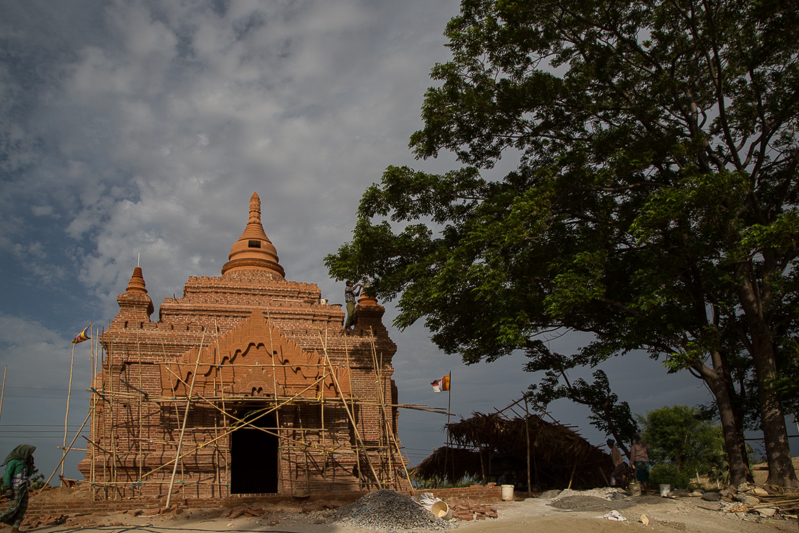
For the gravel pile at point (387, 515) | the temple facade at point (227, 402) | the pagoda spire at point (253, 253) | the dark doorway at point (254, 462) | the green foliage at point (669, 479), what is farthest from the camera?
the pagoda spire at point (253, 253)

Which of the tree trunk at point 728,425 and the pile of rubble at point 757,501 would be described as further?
the tree trunk at point 728,425

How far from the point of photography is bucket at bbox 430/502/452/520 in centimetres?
1081

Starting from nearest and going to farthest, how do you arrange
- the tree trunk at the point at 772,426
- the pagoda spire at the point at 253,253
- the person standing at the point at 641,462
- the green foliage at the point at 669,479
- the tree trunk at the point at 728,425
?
1. the tree trunk at the point at 772,426
2. the tree trunk at the point at 728,425
3. the person standing at the point at 641,462
4. the green foliage at the point at 669,479
5. the pagoda spire at the point at 253,253

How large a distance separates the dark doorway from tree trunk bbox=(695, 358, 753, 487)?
11891 millimetres

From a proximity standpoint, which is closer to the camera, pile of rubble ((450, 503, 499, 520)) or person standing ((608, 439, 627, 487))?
pile of rubble ((450, 503, 499, 520))

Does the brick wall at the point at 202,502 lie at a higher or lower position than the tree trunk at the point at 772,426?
lower

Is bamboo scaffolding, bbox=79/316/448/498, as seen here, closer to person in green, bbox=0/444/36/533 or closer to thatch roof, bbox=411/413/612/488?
thatch roof, bbox=411/413/612/488

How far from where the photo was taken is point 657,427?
32531 mm

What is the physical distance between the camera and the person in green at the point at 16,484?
335 inches

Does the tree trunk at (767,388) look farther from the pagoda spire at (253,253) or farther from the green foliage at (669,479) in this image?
the pagoda spire at (253,253)

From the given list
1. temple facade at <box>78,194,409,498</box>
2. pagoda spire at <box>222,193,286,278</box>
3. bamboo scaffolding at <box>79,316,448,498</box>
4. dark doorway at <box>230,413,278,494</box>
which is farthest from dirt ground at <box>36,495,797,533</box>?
pagoda spire at <box>222,193,286,278</box>

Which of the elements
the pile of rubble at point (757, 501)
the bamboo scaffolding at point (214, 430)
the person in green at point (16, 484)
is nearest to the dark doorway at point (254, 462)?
the bamboo scaffolding at point (214, 430)

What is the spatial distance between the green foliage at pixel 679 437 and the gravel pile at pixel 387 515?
24.2 m

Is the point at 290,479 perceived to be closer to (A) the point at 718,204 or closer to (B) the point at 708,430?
(A) the point at 718,204
